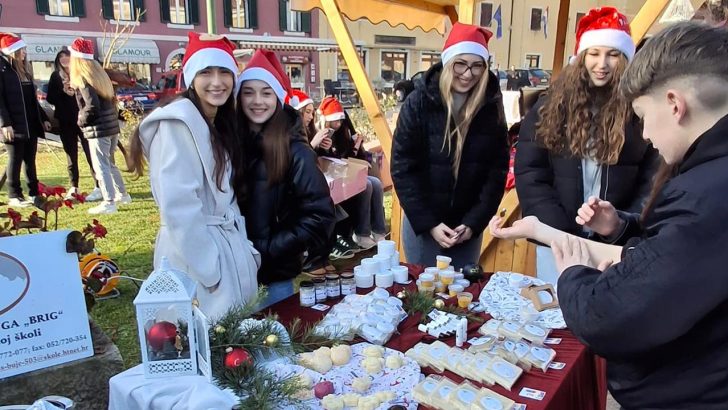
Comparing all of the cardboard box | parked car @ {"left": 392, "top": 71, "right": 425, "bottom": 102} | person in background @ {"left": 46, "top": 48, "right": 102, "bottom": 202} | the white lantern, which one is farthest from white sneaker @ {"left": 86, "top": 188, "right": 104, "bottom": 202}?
the white lantern

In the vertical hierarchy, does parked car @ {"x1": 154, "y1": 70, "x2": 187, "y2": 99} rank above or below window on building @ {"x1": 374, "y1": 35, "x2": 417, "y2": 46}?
below

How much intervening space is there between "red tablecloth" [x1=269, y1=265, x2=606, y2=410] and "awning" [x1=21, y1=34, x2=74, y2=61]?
2055 centimetres

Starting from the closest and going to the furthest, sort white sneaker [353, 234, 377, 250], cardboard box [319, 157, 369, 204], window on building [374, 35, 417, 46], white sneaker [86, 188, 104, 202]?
cardboard box [319, 157, 369, 204] → white sneaker [353, 234, 377, 250] → white sneaker [86, 188, 104, 202] → window on building [374, 35, 417, 46]

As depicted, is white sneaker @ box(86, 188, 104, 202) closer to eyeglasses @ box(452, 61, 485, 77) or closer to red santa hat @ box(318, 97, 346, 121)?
red santa hat @ box(318, 97, 346, 121)

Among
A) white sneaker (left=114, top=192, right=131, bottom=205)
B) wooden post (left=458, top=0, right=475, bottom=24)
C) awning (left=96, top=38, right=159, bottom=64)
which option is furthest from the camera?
awning (left=96, top=38, right=159, bottom=64)

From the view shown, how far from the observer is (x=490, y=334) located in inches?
62.5

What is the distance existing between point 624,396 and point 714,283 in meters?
0.40

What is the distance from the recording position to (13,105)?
16.2 feet

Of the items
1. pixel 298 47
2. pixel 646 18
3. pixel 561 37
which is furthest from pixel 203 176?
pixel 298 47

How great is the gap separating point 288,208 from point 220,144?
15.6 inches

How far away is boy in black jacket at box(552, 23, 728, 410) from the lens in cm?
84

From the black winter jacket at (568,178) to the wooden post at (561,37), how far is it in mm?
2451

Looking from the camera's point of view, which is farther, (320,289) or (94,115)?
(94,115)

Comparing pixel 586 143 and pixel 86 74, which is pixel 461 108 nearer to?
pixel 586 143
